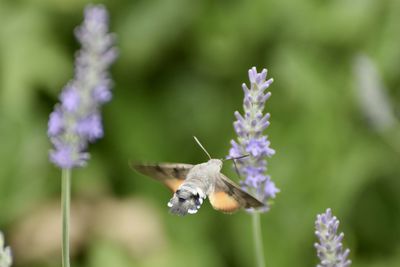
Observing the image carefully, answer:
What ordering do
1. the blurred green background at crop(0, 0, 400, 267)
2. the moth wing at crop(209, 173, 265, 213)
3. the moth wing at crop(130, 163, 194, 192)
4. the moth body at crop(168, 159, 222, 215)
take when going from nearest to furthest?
the moth wing at crop(209, 173, 265, 213), the moth body at crop(168, 159, 222, 215), the moth wing at crop(130, 163, 194, 192), the blurred green background at crop(0, 0, 400, 267)

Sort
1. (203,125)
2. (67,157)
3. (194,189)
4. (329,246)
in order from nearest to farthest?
(329,246), (67,157), (194,189), (203,125)

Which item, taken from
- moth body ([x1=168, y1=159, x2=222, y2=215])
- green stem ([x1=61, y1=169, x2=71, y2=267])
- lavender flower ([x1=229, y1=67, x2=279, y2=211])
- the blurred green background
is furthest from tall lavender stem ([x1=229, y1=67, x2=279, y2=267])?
the blurred green background

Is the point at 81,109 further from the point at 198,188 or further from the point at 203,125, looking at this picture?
the point at 203,125

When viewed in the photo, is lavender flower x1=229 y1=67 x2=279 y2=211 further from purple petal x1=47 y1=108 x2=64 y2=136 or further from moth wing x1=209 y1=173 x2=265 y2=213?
purple petal x1=47 y1=108 x2=64 y2=136

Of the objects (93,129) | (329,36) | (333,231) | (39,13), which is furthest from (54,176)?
(333,231)

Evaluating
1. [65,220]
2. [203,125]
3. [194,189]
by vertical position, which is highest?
[203,125]

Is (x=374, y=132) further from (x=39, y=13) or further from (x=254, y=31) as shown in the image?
(x=39, y=13)

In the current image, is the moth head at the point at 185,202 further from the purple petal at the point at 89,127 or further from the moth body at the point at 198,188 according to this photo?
the purple petal at the point at 89,127

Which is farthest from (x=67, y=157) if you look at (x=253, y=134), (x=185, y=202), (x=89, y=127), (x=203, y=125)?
(x=203, y=125)
